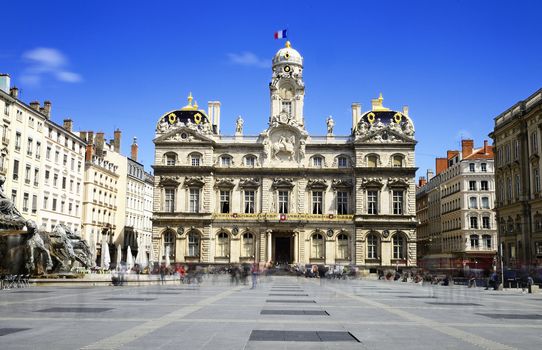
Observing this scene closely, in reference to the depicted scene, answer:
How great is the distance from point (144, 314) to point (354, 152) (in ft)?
197

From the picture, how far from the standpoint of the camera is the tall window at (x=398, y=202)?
75.9 meters

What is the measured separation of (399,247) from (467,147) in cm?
A: 2198

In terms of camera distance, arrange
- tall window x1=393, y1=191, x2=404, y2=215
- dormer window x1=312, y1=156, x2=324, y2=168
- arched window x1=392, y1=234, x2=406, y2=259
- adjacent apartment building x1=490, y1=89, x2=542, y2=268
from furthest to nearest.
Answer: dormer window x1=312, y1=156, x2=324, y2=168
tall window x1=393, y1=191, x2=404, y2=215
arched window x1=392, y1=234, x2=406, y2=259
adjacent apartment building x1=490, y1=89, x2=542, y2=268

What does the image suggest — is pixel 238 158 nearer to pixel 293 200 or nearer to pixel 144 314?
pixel 293 200

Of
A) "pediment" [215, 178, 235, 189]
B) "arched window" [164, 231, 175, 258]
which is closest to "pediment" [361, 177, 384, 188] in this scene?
"pediment" [215, 178, 235, 189]

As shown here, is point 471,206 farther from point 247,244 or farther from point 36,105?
point 36,105

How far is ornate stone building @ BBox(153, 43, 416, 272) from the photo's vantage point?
75.5 metres

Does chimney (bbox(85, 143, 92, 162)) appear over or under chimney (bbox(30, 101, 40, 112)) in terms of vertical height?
under

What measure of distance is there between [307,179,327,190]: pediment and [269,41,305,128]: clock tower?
292 inches

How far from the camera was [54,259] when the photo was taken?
1587 inches

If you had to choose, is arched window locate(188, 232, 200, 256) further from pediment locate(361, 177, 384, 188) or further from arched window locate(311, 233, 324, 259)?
pediment locate(361, 177, 384, 188)

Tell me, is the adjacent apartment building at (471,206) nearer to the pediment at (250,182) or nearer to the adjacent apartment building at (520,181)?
the adjacent apartment building at (520,181)

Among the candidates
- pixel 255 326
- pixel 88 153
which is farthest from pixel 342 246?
pixel 255 326

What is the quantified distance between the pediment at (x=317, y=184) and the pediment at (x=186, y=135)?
13.5 metres
